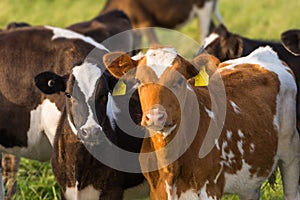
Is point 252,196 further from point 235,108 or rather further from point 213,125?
point 213,125

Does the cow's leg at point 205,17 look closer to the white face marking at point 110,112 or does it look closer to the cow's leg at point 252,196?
the cow's leg at point 252,196

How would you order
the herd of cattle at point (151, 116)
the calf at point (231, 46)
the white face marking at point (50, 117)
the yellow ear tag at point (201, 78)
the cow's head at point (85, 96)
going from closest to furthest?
the herd of cattle at point (151, 116) → the yellow ear tag at point (201, 78) → the cow's head at point (85, 96) → the white face marking at point (50, 117) → the calf at point (231, 46)

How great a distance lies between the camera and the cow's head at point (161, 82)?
5.85 meters

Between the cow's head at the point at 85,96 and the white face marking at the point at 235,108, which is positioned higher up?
the cow's head at the point at 85,96

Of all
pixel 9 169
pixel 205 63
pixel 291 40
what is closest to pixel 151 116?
pixel 205 63

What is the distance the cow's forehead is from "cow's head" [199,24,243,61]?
6.58ft

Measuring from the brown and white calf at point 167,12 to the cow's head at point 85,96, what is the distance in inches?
316

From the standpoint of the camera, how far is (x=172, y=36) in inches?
610

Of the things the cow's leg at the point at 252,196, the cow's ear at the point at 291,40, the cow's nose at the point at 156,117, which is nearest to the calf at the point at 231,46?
the cow's ear at the point at 291,40

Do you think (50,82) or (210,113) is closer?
(210,113)

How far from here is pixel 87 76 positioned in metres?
Result: 6.68

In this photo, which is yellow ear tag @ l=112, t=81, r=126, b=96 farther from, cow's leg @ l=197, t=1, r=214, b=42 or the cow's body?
cow's leg @ l=197, t=1, r=214, b=42

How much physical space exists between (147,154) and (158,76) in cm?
59

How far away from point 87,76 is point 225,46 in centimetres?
230
